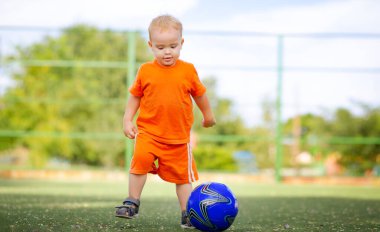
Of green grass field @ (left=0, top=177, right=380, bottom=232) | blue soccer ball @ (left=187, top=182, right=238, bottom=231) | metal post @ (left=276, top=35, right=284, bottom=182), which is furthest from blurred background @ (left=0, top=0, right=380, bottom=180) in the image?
blue soccer ball @ (left=187, top=182, right=238, bottom=231)

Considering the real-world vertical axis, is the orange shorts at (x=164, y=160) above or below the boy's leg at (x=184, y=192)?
above

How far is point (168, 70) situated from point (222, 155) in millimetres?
9902

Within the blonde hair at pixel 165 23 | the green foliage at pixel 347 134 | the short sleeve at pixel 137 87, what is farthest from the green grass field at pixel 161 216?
the green foliage at pixel 347 134

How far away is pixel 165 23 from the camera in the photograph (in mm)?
3402

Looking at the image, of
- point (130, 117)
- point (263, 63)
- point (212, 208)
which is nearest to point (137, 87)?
point (130, 117)

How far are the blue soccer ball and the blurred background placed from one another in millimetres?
6714

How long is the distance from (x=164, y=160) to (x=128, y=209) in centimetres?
37

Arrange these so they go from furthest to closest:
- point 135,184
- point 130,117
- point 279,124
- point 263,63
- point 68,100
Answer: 1. point 68,100
2. point 263,63
3. point 279,124
4. point 130,117
5. point 135,184

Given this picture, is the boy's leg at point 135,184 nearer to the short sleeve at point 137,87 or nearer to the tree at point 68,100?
the short sleeve at point 137,87

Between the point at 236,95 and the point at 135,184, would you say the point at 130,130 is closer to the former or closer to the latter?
the point at 135,184

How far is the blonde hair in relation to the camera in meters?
3.39

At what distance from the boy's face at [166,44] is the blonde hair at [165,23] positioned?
0.02 m

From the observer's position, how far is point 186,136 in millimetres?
3555

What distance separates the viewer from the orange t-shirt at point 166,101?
11.4 ft
